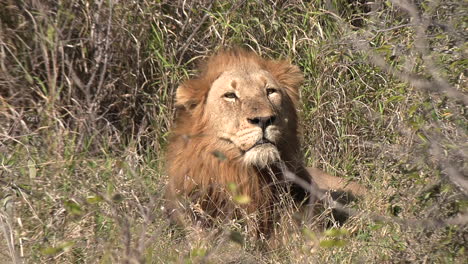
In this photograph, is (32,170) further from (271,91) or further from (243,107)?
(271,91)

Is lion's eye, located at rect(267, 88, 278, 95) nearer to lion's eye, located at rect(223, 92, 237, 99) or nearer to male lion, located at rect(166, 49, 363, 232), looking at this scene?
male lion, located at rect(166, 49, 363, 232)

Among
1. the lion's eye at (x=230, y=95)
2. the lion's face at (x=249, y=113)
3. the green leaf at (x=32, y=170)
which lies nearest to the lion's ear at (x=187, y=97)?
the lion's face at (x=249, y=113)

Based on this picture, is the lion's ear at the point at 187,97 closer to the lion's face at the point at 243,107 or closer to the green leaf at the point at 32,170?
the lion's face at the point at 243,107

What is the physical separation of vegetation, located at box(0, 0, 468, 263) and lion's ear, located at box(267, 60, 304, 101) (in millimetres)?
310

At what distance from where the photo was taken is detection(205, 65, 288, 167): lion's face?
497 centimetres

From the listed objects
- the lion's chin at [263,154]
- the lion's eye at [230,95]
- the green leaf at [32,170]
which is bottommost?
the green leaf at [32,170]

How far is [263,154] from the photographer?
16.3 feet

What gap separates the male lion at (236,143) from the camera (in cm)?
502

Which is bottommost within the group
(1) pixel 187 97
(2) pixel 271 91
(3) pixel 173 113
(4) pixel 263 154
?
(3) pixel 173 113

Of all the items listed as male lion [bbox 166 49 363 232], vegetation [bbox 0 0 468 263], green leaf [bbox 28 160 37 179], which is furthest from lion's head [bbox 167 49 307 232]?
green leaf [bbox 28 160 37 179]

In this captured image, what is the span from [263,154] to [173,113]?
1.51m

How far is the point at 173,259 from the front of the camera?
14.5 feet

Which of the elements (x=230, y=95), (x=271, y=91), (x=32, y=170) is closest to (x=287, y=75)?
(x=271, y=91)

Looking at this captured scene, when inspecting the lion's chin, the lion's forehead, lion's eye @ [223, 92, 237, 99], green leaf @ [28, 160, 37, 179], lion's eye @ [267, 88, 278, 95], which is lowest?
green leaf @ [28, 160, 37, 179]
